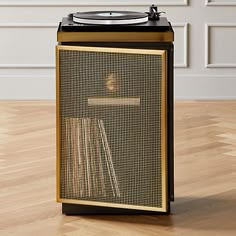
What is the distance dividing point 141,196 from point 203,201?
0.36 meters

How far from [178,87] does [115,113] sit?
2.56 meters

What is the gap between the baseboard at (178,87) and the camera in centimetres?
573

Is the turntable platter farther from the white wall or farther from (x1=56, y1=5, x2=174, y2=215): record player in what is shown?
the white wall

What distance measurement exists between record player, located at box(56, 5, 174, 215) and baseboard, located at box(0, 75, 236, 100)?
2.46 m

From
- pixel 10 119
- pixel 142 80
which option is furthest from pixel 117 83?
pixel 10 119

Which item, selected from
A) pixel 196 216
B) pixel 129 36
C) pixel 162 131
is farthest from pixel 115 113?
pixel 196 216

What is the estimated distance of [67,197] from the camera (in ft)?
10.8

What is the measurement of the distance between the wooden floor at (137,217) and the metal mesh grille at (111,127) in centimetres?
13

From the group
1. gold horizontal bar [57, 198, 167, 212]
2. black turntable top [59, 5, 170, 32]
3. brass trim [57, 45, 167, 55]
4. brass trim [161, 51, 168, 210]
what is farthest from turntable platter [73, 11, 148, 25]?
gold horizontal bar [57, 198, 167, 212]

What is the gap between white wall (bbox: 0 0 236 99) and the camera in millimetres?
5676

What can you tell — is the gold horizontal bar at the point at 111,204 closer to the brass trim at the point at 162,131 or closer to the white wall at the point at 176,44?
the brass trim at the point at 162,131

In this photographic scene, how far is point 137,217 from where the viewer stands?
3297mm

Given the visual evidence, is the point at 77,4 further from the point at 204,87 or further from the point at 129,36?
the point at 129,36

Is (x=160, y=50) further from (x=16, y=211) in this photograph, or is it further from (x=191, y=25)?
(x=191, y=25)
